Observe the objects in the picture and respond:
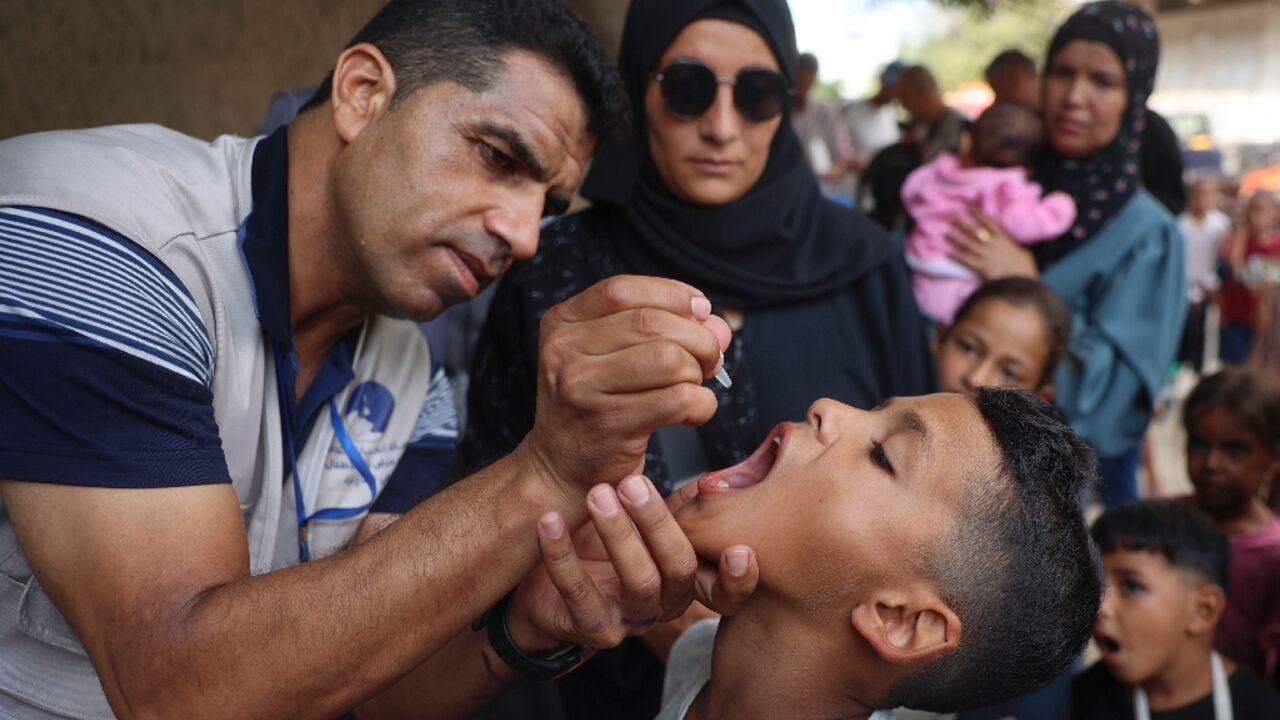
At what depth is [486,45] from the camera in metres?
2.22

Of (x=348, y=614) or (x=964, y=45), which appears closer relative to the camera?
(x=348, y=614)

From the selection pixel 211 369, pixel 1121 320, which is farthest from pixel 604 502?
pixel 1121 320

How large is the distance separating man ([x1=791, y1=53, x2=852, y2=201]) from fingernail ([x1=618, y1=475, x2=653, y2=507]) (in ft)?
25.3

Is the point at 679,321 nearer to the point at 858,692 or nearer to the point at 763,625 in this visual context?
the point at 763,625

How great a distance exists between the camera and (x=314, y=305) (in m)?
2.30

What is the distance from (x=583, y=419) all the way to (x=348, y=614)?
0.45 m

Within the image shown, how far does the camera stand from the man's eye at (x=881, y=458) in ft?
5.97

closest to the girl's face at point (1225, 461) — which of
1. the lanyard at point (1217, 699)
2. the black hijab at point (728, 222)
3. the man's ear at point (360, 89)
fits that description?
the lanyard at point (1217, 699)

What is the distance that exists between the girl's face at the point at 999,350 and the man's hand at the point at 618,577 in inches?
69.9

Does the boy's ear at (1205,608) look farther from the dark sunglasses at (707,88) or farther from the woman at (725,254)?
the dark sunglasses at (707,88)

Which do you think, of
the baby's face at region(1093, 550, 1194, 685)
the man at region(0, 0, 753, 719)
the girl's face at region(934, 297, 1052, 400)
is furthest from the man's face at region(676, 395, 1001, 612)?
the girl's face at region(934, 297, 1052, 400)

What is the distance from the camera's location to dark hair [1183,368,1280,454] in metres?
3.71

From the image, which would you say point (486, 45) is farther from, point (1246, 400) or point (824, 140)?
point (824, 140)

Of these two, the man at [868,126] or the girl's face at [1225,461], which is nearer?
the girl's face at [1225,461]
